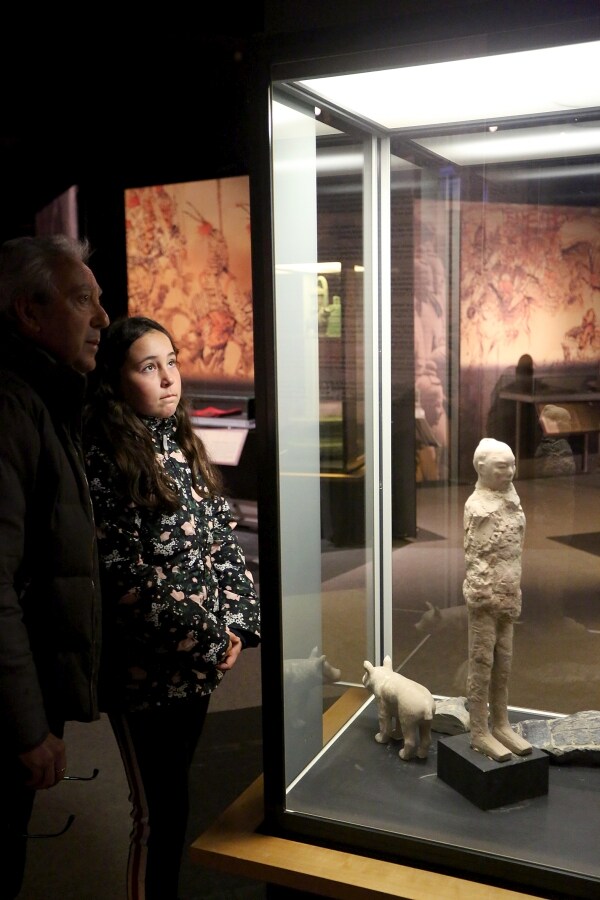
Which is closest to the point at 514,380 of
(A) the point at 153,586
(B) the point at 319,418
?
(B) the point at 319,418

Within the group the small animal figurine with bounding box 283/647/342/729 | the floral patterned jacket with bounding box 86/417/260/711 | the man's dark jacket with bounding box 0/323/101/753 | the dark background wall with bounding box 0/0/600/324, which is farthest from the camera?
the dark background wall with bounding box 0/0/600/324

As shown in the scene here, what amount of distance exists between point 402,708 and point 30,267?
1.36 m

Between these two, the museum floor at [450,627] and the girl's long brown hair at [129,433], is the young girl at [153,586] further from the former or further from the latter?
the museum floor at [450,627]

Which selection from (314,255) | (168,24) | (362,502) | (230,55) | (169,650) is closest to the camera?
(169,650)

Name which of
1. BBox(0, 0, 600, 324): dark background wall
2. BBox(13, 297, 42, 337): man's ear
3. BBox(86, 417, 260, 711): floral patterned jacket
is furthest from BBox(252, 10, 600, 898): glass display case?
BBox(0, 0, 600, 324): dark background wall

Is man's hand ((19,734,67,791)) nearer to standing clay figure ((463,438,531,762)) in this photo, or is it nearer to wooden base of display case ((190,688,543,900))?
wooden base of display case ((190,688,543,900))

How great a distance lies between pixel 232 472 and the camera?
603cm

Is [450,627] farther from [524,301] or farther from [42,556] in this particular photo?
[42,556]

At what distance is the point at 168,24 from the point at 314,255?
2647 mm

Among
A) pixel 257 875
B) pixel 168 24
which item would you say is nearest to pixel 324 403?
pixel 257 875

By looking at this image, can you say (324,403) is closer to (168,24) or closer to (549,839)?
(549,839)

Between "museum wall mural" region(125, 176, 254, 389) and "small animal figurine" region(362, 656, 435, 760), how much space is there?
12.6 feet

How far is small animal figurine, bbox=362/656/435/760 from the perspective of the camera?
7.19ft

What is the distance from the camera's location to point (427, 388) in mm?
2285
